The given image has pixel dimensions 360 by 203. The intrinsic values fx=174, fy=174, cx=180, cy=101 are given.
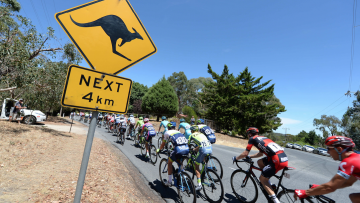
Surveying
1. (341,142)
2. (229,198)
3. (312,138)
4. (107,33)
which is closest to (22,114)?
(229,198)

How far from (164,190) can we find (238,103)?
25258 millimetres

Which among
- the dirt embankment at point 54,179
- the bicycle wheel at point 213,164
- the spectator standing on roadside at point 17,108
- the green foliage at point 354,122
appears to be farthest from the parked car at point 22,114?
the green foliage at point 354,122

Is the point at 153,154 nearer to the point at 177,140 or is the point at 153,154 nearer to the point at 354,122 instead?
the point at 177,140

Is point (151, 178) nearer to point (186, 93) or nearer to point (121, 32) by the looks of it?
point (121, 32)

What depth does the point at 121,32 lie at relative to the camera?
6.54 ft

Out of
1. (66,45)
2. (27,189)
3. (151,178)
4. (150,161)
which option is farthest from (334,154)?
(66,45)

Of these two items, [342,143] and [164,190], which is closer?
[342,143]

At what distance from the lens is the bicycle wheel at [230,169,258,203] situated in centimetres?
436

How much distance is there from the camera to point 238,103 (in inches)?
1104

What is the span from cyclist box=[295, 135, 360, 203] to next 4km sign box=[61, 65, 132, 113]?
2.78 metres

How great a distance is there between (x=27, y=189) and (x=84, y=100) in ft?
11.3

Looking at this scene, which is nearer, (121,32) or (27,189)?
(121,32)

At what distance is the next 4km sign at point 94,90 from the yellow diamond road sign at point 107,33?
0.37ft

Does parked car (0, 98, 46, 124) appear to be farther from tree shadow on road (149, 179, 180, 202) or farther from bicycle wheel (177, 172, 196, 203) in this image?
bicycle wheel (177, 172, 196, 203)
